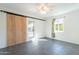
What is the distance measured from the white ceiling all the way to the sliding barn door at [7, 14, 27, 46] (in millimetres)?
219

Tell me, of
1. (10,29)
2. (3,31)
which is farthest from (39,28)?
(3,31)

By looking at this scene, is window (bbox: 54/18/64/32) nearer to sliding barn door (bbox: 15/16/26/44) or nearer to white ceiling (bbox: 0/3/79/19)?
white ceiling (bbox: 0/3/79/19)

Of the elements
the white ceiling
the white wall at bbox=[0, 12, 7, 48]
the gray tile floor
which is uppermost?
the white ceiling

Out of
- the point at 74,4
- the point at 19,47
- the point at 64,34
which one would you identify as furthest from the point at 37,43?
the point at 74,4

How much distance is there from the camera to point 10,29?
2.14 metres

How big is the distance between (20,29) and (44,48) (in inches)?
29.0

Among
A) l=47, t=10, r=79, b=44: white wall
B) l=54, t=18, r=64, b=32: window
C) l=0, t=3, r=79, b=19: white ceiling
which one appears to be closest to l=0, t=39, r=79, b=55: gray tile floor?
l=47, t=10, r=79, b=44: white wall

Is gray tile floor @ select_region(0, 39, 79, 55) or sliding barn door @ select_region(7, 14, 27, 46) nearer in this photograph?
gray tile floor @ select_region(0, 39, 79, 55)

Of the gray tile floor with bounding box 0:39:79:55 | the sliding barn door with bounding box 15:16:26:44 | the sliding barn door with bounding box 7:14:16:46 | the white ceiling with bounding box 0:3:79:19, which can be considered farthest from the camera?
the sliding barn door with bounding box 15:16:26:44

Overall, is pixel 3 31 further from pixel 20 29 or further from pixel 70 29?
pixel 70 29

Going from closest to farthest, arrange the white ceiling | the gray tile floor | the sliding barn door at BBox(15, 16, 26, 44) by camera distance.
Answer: the white ceiling
the gray tile floor
the sliding barn door at BBox(15, 16, 26, 44)

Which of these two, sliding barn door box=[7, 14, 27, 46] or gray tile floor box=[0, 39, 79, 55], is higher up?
sliding barn door box=[7, 14, 27, 46]

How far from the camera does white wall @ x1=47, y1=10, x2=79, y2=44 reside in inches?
78.7

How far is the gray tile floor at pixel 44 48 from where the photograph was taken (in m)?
1.91
